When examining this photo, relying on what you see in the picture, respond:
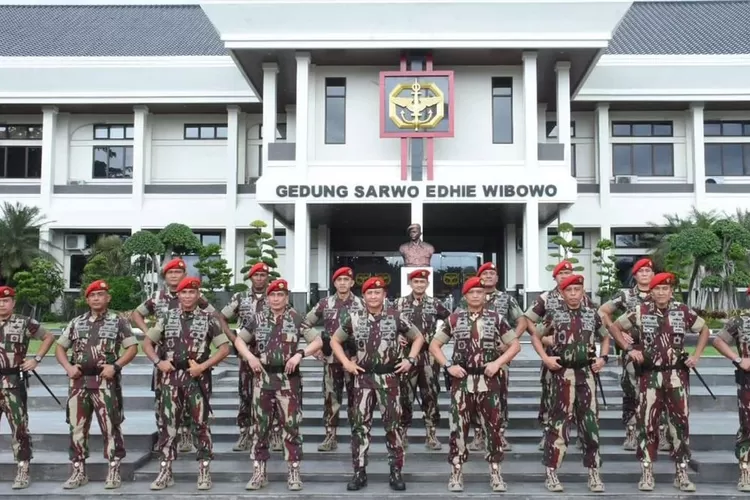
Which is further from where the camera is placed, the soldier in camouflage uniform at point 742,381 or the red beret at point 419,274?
the red beret at point 419,274

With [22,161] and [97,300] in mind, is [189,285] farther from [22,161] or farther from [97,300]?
[22,161]

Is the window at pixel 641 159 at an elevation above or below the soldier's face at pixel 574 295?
above

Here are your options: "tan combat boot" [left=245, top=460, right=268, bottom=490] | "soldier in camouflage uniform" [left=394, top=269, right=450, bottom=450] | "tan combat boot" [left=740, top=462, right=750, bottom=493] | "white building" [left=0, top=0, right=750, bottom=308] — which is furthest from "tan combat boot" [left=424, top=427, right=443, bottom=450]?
"white building" [left=0, top=0, right=750, bottom=308]

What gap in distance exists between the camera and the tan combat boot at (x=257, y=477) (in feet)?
19.5

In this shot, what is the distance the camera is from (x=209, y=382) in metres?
6.06

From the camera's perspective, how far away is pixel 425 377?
698cm

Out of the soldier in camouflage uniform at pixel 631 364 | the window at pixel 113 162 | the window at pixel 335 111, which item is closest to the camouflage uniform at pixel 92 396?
the soldier in camouflage uniform at pixel 631 364

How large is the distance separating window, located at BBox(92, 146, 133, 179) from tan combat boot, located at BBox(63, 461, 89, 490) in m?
18.0

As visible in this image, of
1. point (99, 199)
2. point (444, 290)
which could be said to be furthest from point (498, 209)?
point (99, 199)

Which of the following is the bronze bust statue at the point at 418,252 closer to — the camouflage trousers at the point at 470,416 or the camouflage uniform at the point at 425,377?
the camouflage uniform at the point at 425,377

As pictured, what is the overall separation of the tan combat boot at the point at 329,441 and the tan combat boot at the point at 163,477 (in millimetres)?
1524

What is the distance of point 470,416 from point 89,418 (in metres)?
3.31

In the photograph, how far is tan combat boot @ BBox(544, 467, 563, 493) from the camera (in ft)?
19.3

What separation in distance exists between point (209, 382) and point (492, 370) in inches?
96.9
